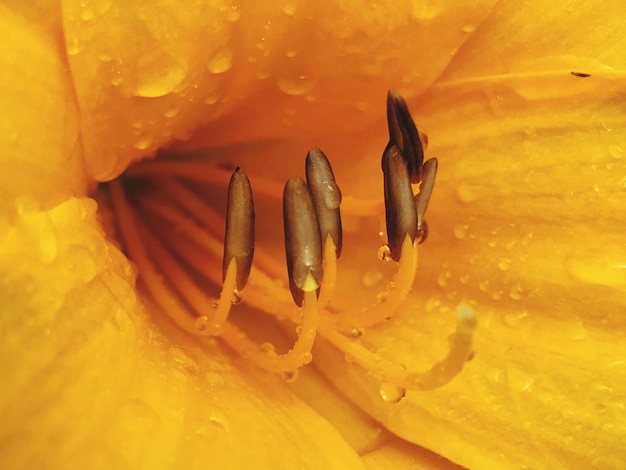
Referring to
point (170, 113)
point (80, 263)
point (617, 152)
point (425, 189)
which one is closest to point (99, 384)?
point (80, 263)

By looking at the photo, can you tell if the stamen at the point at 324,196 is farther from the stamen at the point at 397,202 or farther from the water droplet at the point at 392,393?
the water droplet at the point at 392,393

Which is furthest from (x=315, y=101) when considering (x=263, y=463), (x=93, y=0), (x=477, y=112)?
(x=263, y=463)

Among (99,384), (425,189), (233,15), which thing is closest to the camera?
(99,384)

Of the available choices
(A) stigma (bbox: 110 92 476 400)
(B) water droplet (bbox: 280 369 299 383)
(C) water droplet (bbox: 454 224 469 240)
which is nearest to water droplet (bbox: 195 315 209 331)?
(A) stigma (bbox: 110 92 476 400)

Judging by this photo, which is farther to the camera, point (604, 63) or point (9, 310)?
point (604, 63)

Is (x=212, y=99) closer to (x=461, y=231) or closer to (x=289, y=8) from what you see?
(x=289, y=8)

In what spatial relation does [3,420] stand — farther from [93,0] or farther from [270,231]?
[270,231]
